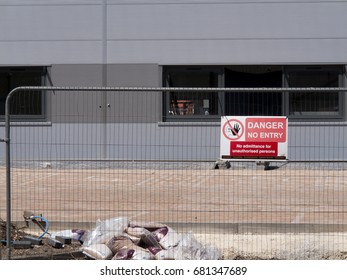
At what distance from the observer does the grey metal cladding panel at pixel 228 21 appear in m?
18.7

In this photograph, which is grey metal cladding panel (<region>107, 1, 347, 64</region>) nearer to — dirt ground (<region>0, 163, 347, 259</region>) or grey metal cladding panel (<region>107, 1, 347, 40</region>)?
grey metal cladding panel (<region>107, 1, 347, 40</region>)

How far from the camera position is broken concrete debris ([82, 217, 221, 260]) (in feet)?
22.7

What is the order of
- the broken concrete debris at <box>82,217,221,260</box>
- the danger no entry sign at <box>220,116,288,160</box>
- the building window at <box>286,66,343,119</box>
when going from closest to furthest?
the broken concrete debris at <box>82,217,221,260</box>
the danger no entry sign at <box>220,116,288,160</box>
the building window at <box>286,66,343,119</box>

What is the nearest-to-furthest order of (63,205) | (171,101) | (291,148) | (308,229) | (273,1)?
(291,148) < (308,229) < (63,205) < (171,101) < (273,1)

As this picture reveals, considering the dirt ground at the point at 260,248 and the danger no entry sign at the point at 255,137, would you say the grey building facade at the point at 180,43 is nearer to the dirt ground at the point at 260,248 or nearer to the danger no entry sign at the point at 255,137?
the dirt ground at the point at 260,248

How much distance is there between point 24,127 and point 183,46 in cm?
973

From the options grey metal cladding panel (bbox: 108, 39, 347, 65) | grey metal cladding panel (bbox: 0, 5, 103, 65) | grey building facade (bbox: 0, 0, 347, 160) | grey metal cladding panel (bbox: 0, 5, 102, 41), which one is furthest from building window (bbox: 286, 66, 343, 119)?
grey metal cladding panel (bbox: 0, 5, 102, 41)

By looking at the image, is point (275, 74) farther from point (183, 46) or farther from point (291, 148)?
point (291, 148)

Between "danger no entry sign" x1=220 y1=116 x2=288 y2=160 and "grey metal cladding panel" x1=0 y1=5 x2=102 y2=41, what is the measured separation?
506 inches

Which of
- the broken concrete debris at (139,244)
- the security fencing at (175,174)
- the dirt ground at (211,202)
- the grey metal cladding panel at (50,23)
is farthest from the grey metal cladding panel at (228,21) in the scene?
the broken concrete debris at (139,244)

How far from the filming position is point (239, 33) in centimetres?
1891

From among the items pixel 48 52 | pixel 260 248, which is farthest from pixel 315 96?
pixel 260 248

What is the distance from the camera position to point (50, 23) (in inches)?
760

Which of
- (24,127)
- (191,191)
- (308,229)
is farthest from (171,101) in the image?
(308,229)
